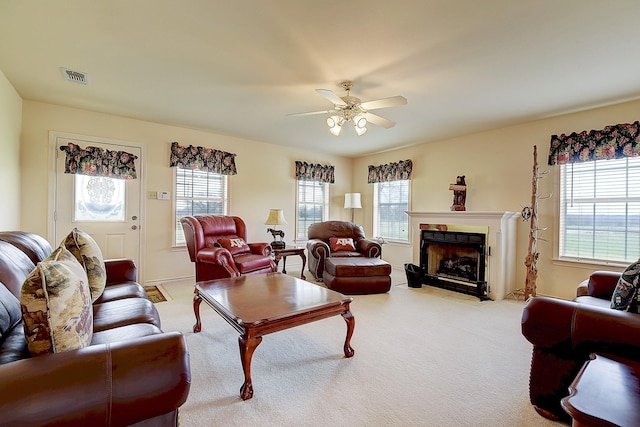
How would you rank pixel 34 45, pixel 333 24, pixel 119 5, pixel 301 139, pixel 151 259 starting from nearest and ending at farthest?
pixel 119 5 → pixel 333 24 → pixel 34 45 → pixel 151 259 → pixel 301 139

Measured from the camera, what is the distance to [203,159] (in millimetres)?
4680

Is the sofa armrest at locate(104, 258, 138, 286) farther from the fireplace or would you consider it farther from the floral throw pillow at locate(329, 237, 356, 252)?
the fireplace

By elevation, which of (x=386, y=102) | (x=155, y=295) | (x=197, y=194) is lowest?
(x=155, y=295)

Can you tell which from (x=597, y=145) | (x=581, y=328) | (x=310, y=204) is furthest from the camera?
(x=310, y=204)

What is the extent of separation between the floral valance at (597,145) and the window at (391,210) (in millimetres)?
2361

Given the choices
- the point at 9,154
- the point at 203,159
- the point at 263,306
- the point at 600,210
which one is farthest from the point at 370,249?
the point at 9,154

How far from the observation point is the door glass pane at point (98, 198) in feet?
12.6

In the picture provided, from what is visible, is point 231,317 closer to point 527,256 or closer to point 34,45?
point 34,45

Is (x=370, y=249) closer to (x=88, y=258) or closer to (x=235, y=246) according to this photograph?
(x=235, y=246)

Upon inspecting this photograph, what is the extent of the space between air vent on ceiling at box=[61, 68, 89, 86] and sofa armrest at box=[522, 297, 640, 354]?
415cm

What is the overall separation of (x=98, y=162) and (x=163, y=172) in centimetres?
80

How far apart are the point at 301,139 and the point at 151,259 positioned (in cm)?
308

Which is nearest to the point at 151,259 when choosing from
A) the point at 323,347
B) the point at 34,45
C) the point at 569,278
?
the point at 34,45

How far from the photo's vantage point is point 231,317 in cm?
189
